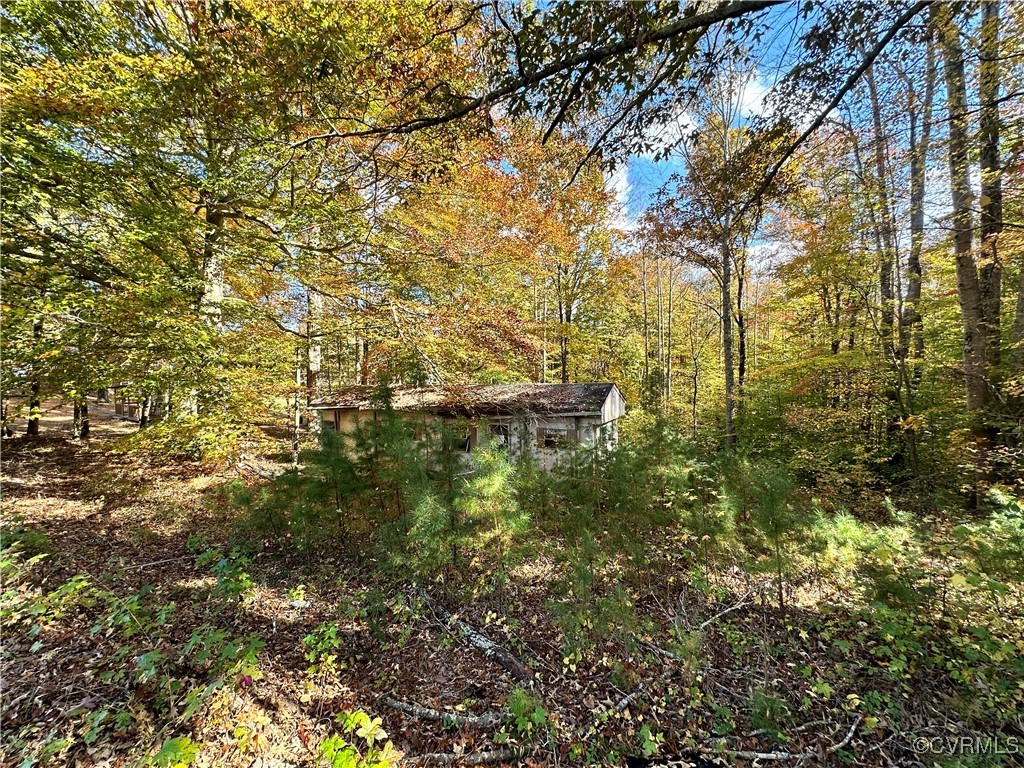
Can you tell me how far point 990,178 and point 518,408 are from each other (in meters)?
6.58

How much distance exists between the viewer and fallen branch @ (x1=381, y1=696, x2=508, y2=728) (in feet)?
8.80

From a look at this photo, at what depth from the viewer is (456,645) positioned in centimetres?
Answer: 346

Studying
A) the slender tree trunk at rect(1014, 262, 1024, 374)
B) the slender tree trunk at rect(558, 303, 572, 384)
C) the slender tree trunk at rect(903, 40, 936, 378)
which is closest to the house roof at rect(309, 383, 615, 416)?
the slender tree trunk at rect(558, 303, 572, 384)

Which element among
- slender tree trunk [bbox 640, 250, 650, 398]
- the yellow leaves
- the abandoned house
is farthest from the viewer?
slender tree trunk [bbox 640, 250, 650, 398]

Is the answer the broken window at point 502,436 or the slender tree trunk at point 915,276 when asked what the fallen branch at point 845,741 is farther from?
the slender tree trunk at point 915,276

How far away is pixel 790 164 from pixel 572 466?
4104 millimetres

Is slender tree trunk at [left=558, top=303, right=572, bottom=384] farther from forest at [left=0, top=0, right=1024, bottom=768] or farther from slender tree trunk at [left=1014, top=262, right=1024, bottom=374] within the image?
slender tree trunk at [left=1014, top=262, right=1024, bottom=374]

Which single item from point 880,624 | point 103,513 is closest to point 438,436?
point 880,624

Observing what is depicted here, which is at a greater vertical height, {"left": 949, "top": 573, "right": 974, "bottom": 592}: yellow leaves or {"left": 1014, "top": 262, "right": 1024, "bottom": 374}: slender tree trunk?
{"left": 1014, "top": 262, "right": 1024, "bottom": 374}: slender tree trunk

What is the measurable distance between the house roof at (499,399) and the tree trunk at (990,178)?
6.16 metres

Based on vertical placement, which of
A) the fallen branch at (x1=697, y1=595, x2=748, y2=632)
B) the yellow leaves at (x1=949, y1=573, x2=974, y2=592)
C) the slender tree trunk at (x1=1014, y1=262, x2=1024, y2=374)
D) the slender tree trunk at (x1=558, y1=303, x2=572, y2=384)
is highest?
the slender tree trunk at (x1=558, y1=303, x2=572, y2=384)

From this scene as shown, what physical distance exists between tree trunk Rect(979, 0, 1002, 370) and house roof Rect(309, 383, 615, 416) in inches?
242

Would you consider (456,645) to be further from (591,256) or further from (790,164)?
(591,256)

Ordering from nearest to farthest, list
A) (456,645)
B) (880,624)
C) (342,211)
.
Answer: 1. (880,624)
2. (456,645)
3. (342,211)
